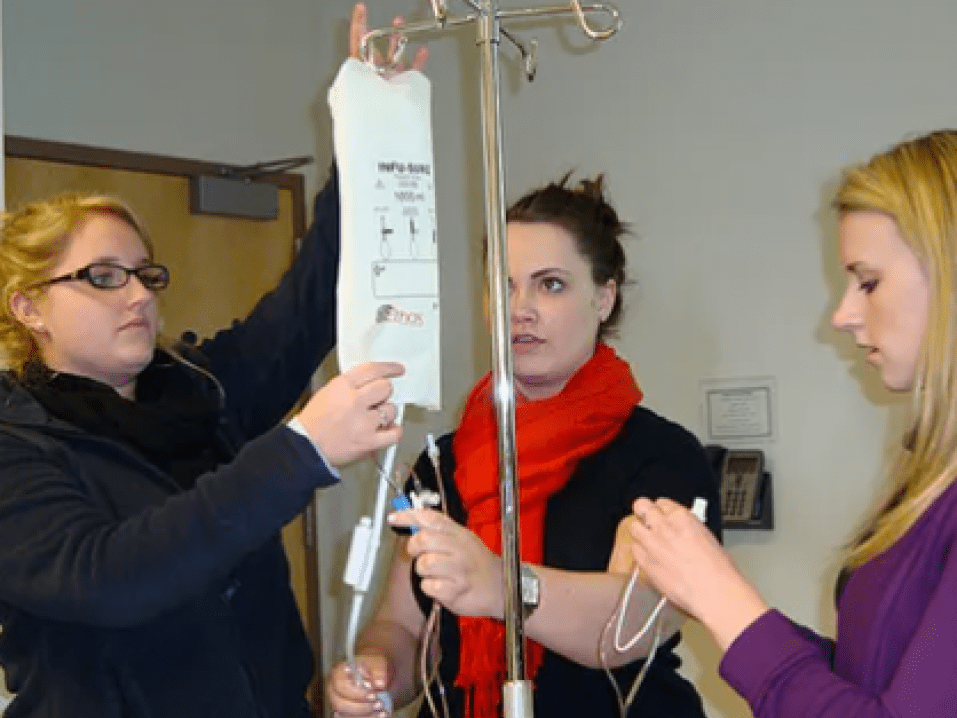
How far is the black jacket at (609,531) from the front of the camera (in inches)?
56.2

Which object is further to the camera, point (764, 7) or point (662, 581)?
point (764, 7)

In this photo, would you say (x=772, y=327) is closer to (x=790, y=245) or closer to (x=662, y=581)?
(x=790, y=245)

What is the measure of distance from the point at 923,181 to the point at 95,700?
89 cm

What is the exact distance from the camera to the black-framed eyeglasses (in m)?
1.36

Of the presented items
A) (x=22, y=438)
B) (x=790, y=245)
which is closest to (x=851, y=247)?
(x=22, y=438)

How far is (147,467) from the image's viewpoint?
133 centimetres

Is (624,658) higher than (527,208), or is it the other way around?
(527,208)

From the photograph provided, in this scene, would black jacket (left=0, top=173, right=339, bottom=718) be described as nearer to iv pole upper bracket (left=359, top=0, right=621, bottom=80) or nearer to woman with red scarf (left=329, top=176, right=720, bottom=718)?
woman with red scarf (left=329, top=176, right=720, bottom=718)

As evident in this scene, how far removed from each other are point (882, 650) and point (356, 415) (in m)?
0.46

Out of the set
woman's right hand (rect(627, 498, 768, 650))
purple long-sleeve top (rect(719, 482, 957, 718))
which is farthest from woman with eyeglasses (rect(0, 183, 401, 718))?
purple long-sleeve top (rect(719, 482, 957, 718))

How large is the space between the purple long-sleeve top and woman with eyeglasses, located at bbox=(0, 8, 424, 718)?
1.19 ft

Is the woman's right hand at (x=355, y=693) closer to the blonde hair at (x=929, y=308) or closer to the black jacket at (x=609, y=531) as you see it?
the black jacket at (x=609, y=531)

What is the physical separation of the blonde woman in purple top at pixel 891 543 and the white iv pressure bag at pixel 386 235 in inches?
10.7

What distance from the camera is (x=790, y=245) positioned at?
2582mm
